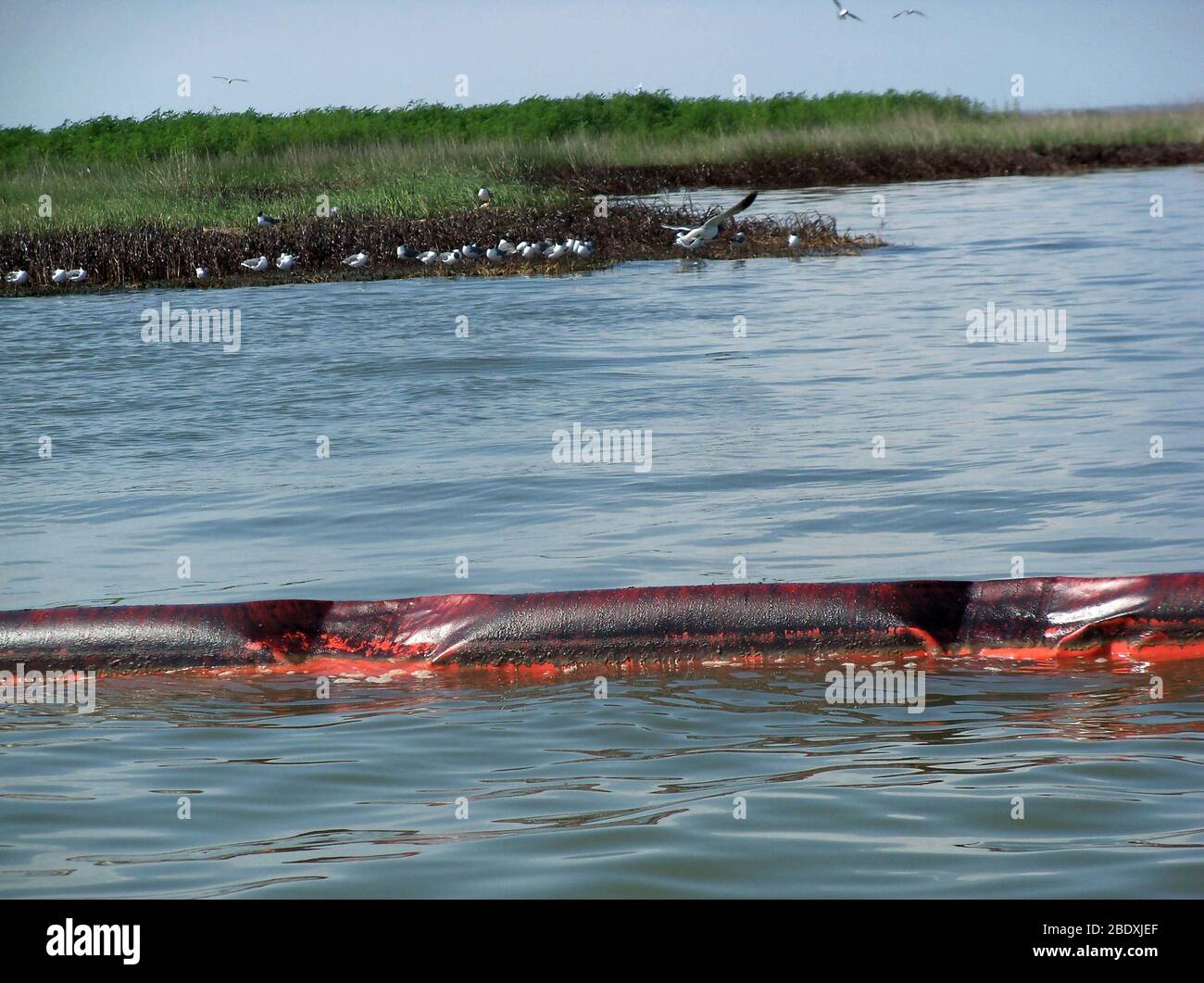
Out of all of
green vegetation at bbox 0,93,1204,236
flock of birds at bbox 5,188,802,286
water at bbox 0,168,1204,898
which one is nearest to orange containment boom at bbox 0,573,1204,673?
water at bbox 0,168,1204,898

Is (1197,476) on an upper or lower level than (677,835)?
upper

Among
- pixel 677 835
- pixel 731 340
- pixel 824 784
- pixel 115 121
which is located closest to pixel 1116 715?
pixel 824 784

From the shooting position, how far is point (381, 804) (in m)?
3.85

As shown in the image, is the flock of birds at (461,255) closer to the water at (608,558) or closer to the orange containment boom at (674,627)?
the water at (608,558)

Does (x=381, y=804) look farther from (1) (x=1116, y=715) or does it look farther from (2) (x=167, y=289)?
(2) (x=167, y=289)

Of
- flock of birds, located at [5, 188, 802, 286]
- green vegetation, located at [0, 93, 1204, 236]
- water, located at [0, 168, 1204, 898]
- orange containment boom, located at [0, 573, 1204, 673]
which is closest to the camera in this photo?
water, located at [0, 168, 1204, 898]

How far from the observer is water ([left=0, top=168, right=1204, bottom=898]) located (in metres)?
3.46

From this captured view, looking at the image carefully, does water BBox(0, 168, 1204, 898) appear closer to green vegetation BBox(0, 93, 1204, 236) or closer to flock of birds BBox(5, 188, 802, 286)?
flock of birds BBox(5, 188, 802, 286)

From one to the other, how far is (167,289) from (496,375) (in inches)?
395

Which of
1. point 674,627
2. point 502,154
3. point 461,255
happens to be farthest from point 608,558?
point 502,154

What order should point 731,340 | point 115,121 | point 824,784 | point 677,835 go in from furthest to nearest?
1. point 115,121
2. point 731,340
3. point 824,784
4. point 677,835

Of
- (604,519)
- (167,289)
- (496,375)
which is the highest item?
(167,289)

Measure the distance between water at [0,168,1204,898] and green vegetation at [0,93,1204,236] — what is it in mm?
10460
